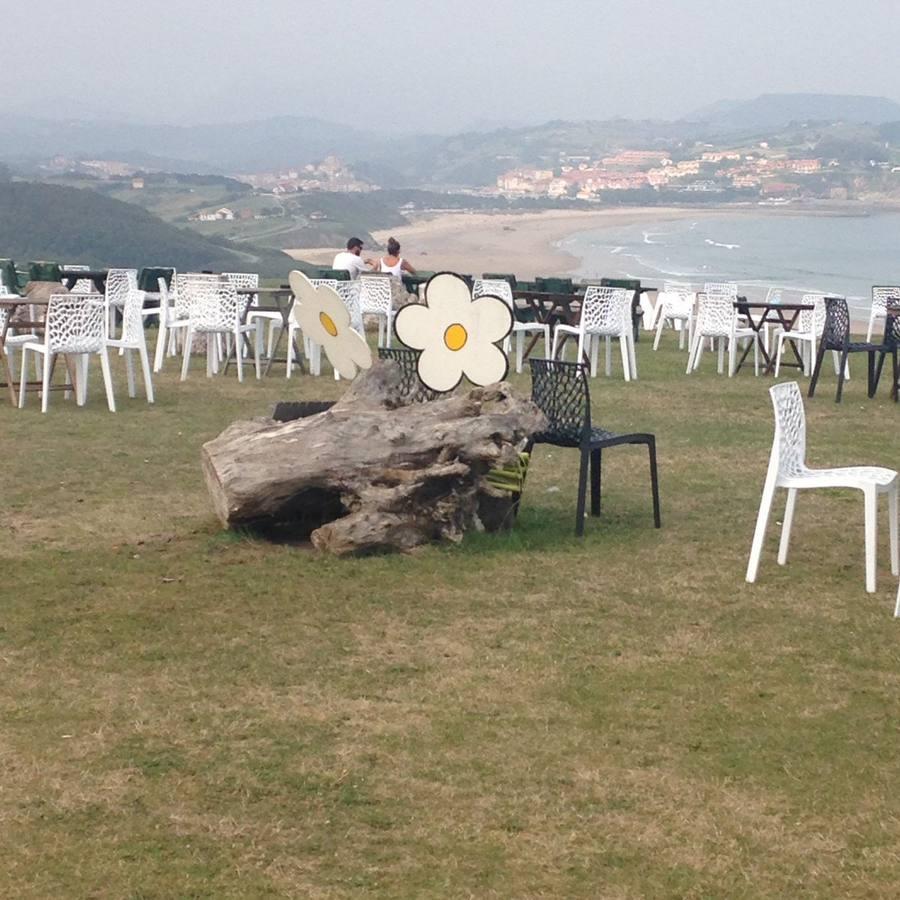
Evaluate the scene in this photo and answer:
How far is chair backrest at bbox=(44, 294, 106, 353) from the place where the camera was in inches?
383

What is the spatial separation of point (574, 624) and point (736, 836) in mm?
1713

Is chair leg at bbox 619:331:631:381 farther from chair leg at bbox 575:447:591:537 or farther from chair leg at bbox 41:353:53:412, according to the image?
chair leg at bbox 575:447:591:537

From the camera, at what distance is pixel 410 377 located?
737 cm

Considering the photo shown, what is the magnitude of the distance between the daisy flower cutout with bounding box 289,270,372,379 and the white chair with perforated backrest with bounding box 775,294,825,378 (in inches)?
258

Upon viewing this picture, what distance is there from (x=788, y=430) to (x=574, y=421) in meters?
1.14

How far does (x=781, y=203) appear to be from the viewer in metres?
102

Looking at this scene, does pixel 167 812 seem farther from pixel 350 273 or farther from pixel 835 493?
pixel 350 273

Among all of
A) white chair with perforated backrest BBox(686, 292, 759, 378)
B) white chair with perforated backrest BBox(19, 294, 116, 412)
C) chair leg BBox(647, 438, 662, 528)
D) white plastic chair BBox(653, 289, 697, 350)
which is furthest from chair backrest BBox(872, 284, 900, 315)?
chair leg BBox(647, 438, 662, 528)

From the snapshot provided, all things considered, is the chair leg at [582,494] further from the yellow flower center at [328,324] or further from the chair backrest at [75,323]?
the chair backrest at [75,323]

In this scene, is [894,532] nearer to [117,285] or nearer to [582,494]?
[582,494]

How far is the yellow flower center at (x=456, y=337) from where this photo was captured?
6.80 m

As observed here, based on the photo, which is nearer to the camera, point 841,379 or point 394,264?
point 841,379

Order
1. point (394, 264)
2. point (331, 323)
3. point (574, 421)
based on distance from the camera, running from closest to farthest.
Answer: point (574, 421), point (331, 323), point (394, 264)

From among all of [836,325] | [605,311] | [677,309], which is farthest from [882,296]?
[836,325]
